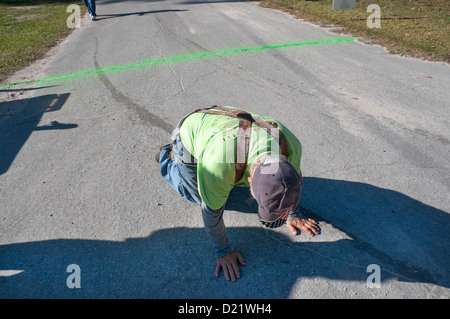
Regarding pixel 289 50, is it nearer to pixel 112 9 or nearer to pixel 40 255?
pixel 40 255

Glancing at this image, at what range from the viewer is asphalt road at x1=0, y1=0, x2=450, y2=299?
2.44 m

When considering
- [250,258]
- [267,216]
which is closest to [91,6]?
[250,258]

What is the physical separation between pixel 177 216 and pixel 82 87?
13.1 feet

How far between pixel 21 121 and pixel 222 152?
13.8ft

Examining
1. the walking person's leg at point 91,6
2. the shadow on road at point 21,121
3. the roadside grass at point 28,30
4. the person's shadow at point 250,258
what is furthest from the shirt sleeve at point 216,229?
the walking person's leg at point 91,6

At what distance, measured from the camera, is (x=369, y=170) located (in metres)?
3.39

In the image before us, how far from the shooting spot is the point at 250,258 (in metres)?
2.57

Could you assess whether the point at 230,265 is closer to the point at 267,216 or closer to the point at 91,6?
the point at 267,216

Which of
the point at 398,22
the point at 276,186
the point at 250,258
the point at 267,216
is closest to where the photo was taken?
the point at 276,186

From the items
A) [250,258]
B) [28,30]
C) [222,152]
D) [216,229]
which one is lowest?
[250,258]

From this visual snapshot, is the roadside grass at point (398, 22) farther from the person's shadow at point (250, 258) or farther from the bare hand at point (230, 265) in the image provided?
the bare hand at point (230, 265)

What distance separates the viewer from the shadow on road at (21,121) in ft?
13.4

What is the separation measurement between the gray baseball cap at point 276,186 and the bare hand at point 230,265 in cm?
77

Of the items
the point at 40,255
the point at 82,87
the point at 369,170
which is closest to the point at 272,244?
the point at 369,170
